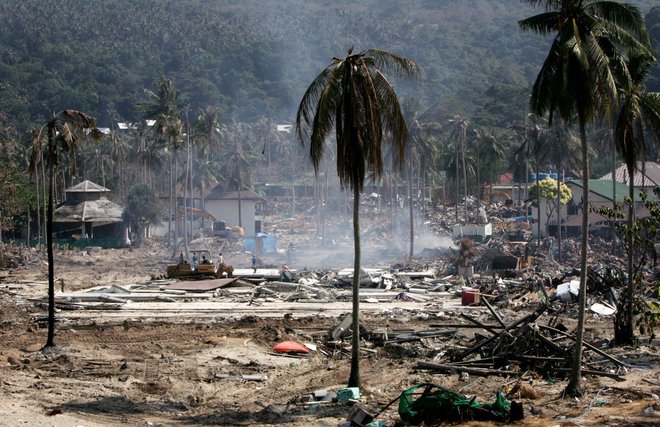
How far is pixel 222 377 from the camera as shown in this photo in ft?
76.9

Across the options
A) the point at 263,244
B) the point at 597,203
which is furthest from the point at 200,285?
the point at 597,203

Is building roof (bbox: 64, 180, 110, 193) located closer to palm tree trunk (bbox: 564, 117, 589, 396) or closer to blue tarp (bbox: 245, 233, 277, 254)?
blue tarp (bbox: 245, 233, 277, 254)

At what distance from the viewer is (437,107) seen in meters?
191

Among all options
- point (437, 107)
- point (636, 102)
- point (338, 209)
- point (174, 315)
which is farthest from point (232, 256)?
point (437, 107)

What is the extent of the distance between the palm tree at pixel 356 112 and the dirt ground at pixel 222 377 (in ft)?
8.63

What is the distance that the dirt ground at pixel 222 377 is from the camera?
18.8 metres

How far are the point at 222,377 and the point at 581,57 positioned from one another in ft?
39.0

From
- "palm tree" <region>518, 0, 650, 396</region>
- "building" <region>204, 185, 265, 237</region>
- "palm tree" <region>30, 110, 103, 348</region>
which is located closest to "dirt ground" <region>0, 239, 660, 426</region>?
"palm tree" <region>518, 0, 650, 396</region>

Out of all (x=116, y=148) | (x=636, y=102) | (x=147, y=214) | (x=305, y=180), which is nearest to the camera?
(x=636, y=102)

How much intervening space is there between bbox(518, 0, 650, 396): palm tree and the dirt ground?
78.7 inches

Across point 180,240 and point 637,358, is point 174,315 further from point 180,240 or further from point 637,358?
point 180,240

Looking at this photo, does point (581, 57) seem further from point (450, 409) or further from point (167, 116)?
point (167, 116)

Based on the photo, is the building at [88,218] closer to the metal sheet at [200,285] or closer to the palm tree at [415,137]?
the palm tree at [415,137]

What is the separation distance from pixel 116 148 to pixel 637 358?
107 m
